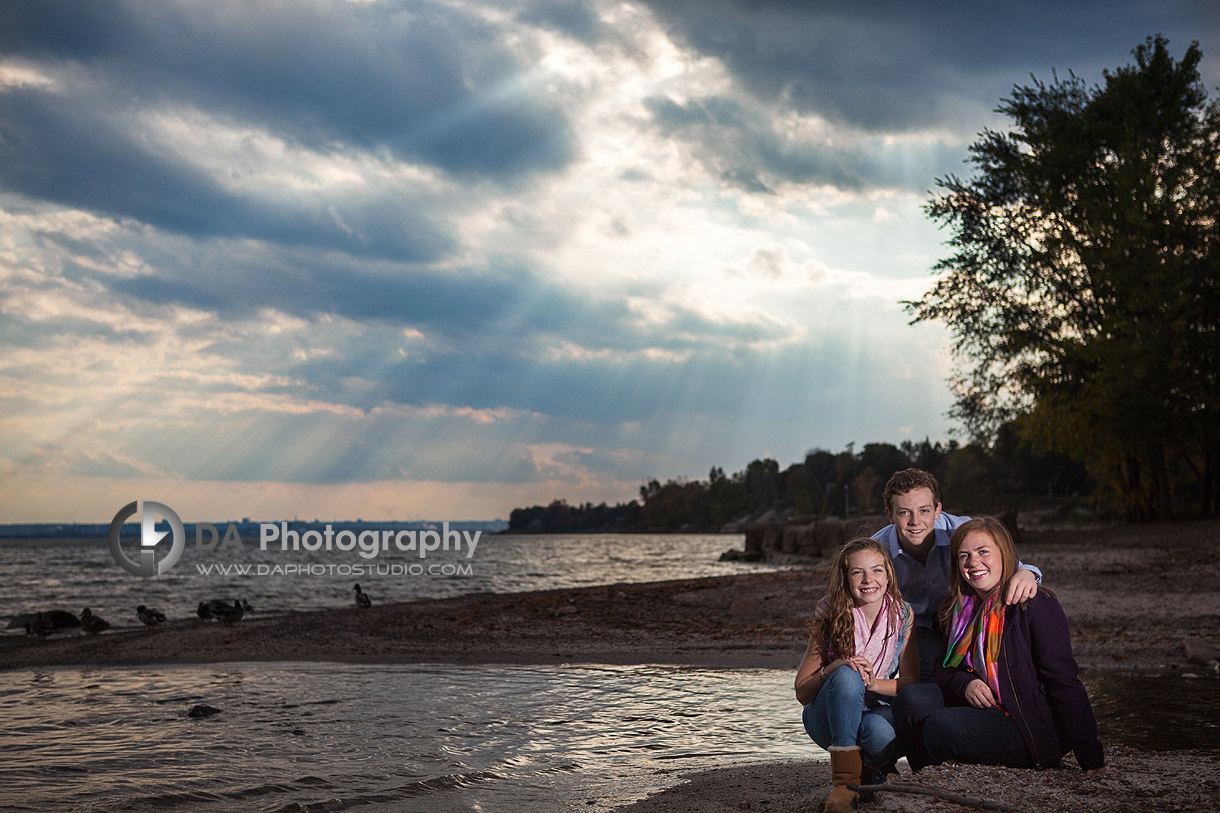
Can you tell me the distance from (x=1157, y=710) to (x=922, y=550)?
13.2 feet

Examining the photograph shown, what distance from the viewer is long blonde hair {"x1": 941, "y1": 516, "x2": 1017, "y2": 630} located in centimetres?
396

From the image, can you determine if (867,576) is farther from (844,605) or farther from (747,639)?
(747,639)

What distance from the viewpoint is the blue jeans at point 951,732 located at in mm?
3930

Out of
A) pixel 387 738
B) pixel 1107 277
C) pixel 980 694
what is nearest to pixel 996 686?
pixel 980 694

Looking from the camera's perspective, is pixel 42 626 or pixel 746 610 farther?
pixel 746 610

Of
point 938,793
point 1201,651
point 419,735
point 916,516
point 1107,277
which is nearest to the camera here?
point 938,793

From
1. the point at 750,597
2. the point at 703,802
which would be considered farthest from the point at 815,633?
the point at 750,597

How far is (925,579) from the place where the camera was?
14.7ft

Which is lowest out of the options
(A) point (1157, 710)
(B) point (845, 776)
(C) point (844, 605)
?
(A) point (1157, 710)

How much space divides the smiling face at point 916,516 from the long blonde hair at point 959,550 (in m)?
0.18

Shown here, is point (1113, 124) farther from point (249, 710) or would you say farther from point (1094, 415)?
point (249, 710)

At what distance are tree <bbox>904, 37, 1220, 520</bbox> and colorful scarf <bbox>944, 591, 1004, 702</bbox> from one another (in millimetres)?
22232

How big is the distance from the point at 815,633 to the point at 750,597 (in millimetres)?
12582

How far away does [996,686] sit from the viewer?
392 cm
